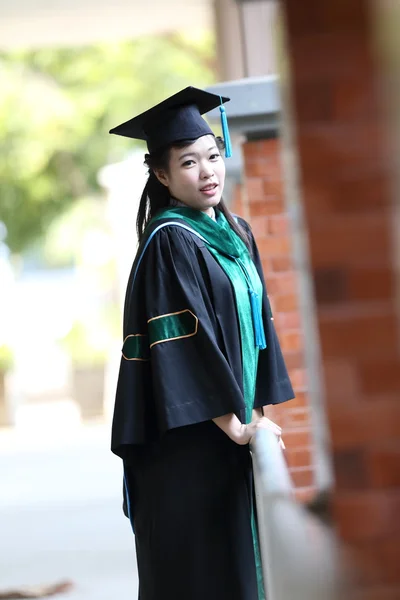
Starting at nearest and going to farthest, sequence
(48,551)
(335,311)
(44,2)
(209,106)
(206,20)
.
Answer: (335,311)
(209,106)
(48,551)
(44,2)
(206,20)

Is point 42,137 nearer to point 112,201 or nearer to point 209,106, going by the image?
point 112,201

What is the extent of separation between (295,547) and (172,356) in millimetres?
1679

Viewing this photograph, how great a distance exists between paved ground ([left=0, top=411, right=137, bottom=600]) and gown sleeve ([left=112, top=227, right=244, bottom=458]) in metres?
2.39

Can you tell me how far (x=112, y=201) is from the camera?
15.9 metres

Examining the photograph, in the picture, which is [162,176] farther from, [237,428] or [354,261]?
[354,261]

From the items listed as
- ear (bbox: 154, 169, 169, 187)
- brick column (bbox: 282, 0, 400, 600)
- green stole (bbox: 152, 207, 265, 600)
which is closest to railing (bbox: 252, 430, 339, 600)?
brick column (bbox: 282, 0, 400, 600)

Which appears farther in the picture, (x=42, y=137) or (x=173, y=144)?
(x=42, y=137)

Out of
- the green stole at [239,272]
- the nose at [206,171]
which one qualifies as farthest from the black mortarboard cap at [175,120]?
the green stole at [239,272]

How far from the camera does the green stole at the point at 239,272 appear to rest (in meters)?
3.44

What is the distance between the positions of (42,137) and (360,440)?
56.4 feet

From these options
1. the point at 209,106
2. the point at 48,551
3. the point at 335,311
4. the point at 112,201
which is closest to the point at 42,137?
the point at 112,201

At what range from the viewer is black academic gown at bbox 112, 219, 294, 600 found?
3285mm

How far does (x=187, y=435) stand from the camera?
3.39 metres

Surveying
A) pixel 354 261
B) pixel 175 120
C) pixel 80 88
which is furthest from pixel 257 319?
pixel 80 88
